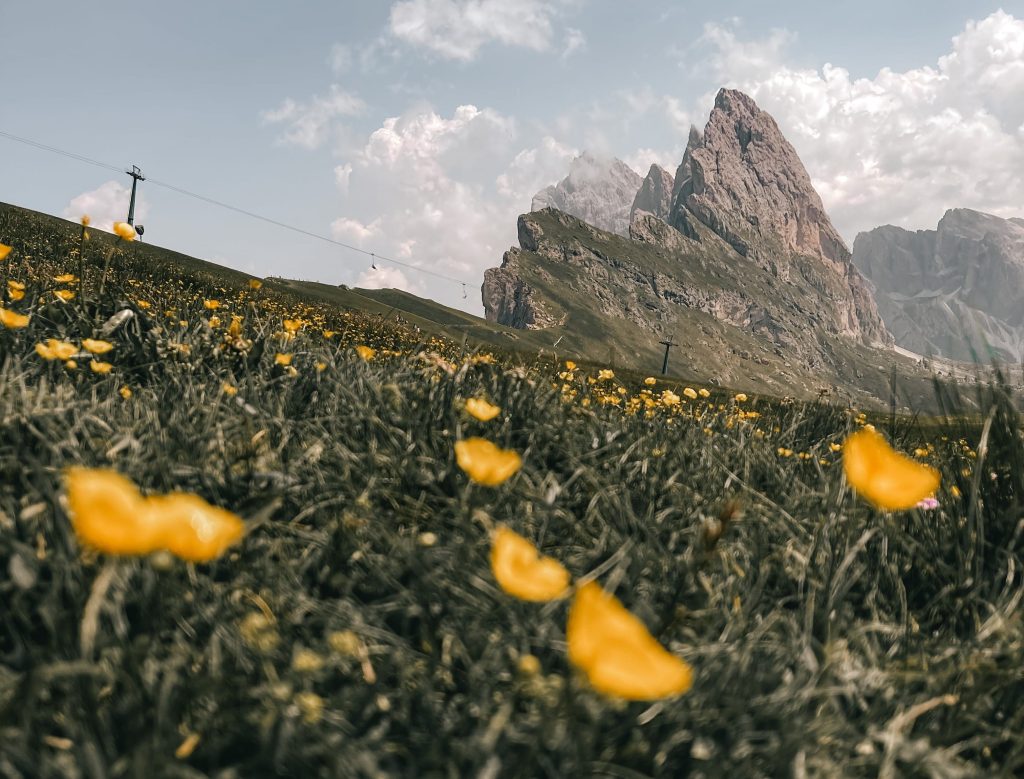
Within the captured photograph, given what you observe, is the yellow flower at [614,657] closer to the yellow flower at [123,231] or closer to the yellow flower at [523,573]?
the yellow flower at [523,573]

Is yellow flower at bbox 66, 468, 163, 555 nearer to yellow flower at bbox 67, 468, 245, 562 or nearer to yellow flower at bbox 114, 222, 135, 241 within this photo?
yellow flower at bbox 67, 468, 245, 562

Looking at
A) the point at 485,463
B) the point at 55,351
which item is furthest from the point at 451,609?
the point at 55,351

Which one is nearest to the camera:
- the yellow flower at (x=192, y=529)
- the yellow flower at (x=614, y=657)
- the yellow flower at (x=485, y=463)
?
the yellow flower at (x=614, y=657)

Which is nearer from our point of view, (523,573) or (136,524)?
(136,524)

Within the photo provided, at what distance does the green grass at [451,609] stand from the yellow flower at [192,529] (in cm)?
10

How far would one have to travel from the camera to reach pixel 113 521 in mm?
916

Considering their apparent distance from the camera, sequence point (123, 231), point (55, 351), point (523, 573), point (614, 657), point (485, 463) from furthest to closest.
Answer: point (123, 231) → point (55, 351) → point (485, 463) → point (523, 573) → point (614, 657)

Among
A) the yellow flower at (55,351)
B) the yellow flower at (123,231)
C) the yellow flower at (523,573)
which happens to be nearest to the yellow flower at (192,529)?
the yellow flower at (523,573)

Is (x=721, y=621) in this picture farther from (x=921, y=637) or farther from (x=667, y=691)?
(x=667, y=691)

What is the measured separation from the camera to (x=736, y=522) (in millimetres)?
2361

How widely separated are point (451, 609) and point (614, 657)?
0.75 meters

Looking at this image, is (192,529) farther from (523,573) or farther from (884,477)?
(884,477)

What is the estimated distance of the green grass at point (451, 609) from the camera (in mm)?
1149

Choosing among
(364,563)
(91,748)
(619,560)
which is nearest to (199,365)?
(364,563)
